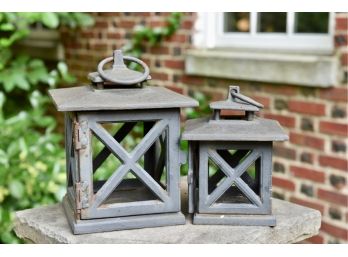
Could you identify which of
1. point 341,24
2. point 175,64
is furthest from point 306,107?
point 175,64

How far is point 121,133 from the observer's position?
1.71 meters

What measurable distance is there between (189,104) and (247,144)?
0.57 feet

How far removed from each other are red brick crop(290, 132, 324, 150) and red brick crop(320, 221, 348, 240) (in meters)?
0.34

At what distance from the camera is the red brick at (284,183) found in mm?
2760

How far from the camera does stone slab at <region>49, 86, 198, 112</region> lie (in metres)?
1.39

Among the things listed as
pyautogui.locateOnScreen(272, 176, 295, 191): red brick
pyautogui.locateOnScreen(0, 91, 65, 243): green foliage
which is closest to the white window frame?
pyautogui.locateOnScreen(272, 176, 295, 191): red brick

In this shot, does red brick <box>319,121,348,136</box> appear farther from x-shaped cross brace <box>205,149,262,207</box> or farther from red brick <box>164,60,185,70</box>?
x-shaped cross brace <box>205,149,262,207</box>

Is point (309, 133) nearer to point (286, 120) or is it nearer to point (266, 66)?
point (286, 120)

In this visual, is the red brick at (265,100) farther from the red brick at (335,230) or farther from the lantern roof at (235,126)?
the lantern roof at (235,126)

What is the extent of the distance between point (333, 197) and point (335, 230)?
0.14m

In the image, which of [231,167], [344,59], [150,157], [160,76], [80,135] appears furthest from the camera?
[160,76]

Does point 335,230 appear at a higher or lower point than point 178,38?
lower

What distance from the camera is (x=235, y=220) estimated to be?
4.93ft

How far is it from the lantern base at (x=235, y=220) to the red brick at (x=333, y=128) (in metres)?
1.10
